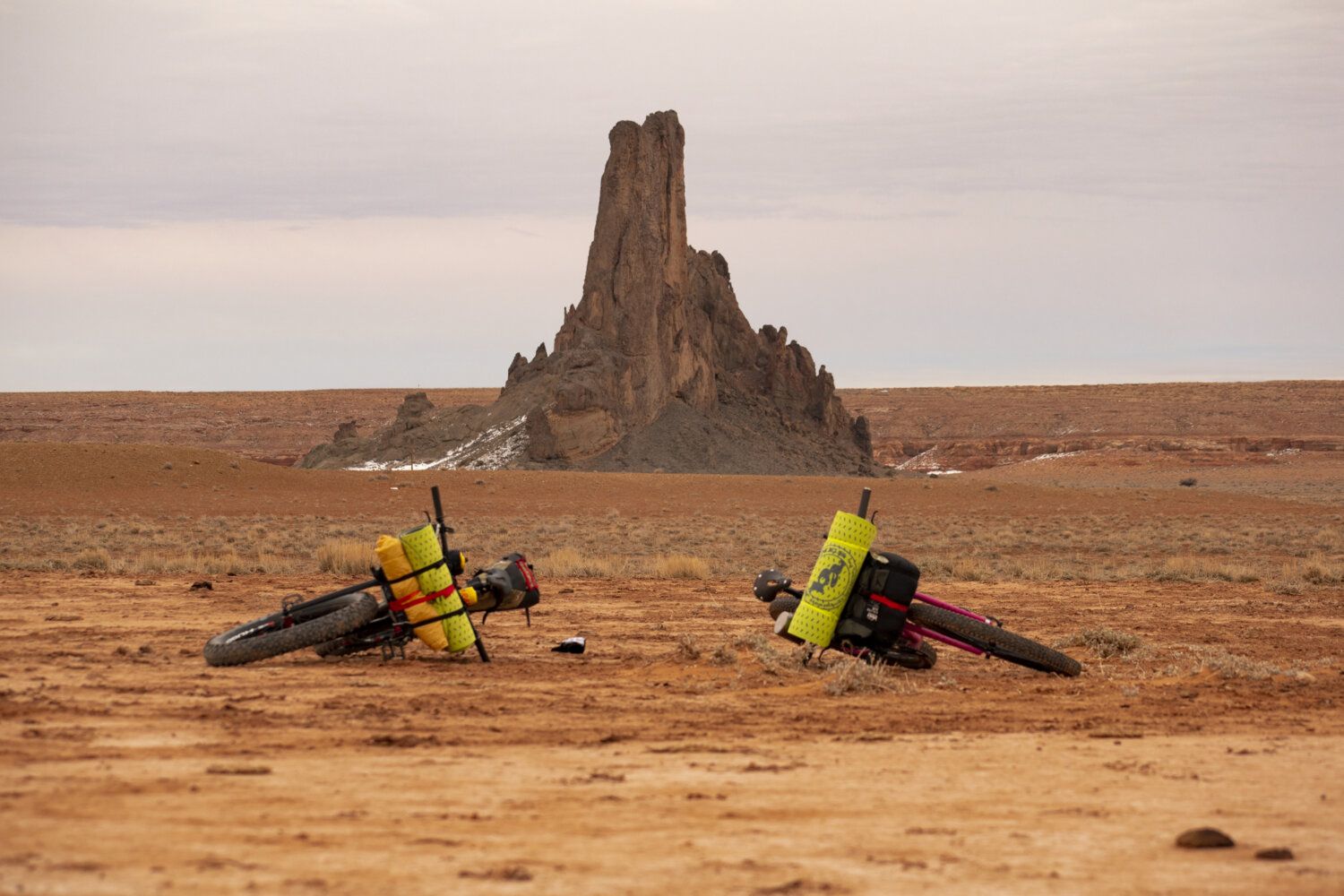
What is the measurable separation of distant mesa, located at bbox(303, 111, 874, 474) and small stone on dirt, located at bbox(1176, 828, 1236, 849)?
56.7m

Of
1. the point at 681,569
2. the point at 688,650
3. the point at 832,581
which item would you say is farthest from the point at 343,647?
the point at 681,569

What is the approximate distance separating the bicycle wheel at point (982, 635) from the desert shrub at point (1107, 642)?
1.75 m

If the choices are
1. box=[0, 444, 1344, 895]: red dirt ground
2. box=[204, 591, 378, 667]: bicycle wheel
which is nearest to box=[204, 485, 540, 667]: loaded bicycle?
box=[204, 591, 378, 667]: bicycle wheel

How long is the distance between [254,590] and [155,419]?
113721mm

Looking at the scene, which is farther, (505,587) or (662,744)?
(505,587)

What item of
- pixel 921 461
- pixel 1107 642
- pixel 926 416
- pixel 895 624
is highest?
pixel 926 416

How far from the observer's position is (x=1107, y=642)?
13.2 metres

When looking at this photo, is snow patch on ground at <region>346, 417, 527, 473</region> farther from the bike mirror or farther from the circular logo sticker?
the circular logo sticker

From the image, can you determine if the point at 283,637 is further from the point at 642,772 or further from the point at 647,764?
the point at 642,772

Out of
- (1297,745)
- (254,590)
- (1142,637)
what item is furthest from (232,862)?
(254,590)

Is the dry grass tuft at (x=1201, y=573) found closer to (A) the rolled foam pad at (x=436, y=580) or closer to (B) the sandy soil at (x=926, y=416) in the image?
(A) the rolled foam pad at (x=436, y=580)

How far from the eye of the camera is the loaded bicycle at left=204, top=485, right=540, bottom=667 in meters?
10.9

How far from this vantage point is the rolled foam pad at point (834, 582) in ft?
36.3

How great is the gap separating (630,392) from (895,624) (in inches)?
2154
